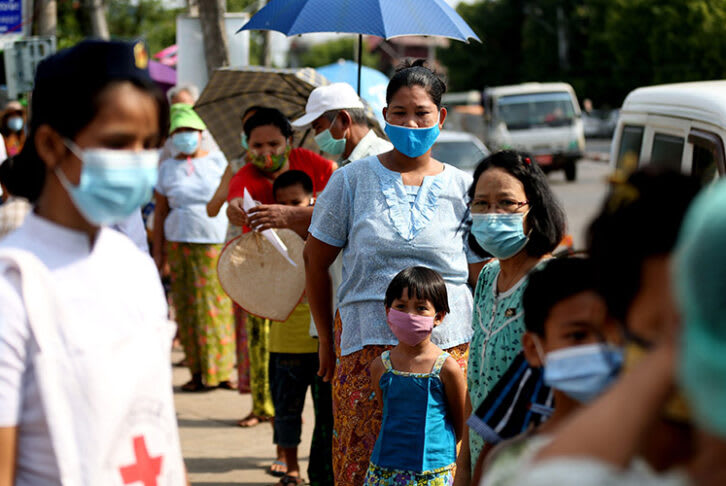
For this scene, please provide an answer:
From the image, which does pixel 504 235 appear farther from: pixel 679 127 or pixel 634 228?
pixel 679 127

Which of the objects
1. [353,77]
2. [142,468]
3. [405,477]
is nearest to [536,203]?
[405,477]

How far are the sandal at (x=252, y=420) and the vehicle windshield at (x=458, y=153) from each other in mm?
9808

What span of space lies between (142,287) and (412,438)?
1.91 meters

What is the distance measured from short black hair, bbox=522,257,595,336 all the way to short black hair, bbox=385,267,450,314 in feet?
5.00

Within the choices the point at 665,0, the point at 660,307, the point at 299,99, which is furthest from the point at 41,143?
the point at 665,0

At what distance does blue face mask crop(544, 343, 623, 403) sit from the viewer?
4.96 ft

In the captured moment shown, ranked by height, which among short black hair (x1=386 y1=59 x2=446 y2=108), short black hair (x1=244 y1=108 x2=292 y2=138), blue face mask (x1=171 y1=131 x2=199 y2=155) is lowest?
blue face mask (x1=171 y1=131 x2=199 y2=155)

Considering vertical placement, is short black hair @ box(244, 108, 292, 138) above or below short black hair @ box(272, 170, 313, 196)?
above

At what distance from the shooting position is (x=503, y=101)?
94.0 feet

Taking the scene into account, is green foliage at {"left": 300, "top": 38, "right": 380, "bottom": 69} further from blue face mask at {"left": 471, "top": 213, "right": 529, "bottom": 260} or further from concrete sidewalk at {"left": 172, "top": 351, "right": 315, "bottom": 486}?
blue face mask at {"left": 471, "top": 213, "right": 529, "bottom": 260}

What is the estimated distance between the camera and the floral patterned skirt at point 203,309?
7520mm

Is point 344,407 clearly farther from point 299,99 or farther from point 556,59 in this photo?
point 556,59

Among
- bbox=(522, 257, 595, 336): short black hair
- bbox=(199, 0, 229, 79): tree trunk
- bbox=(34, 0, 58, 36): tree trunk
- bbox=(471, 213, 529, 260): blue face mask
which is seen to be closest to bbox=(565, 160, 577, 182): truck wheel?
bbox=(34, 0, 58, 36): tree trunk

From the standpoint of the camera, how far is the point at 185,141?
726cm
